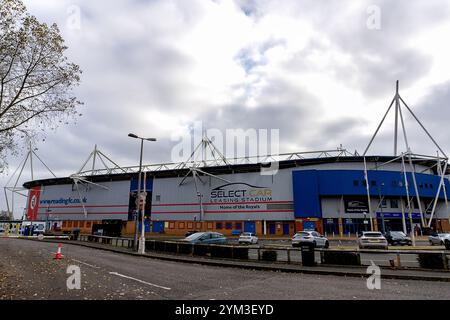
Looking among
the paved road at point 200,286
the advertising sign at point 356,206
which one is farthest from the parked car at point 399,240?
the paved road at point 200,286

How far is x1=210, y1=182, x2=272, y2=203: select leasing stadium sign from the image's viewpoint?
5728cm

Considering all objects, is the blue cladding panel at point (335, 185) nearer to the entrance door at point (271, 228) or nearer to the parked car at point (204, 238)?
the entrance door at point (271, 228)

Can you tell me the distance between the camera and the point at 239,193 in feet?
195

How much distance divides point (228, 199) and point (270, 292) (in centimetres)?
5172

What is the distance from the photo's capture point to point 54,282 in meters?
9.91

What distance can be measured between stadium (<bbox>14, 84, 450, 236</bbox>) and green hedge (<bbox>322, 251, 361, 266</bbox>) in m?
34.9

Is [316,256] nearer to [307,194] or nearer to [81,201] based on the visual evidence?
[307,194]

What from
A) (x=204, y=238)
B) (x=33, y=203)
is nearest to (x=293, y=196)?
(x=204, y=238)

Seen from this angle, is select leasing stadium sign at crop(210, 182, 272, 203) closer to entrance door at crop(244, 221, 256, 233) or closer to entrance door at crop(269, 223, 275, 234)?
entrance door at crop(244, 221, 256, 233)

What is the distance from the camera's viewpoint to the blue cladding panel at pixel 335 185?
173ft

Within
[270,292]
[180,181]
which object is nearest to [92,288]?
[270,292]

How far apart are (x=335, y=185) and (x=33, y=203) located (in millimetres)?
84398

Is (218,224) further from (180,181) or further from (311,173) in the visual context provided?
(311,173)

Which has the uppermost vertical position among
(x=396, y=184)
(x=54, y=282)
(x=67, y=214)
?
(x=396, y=184)
